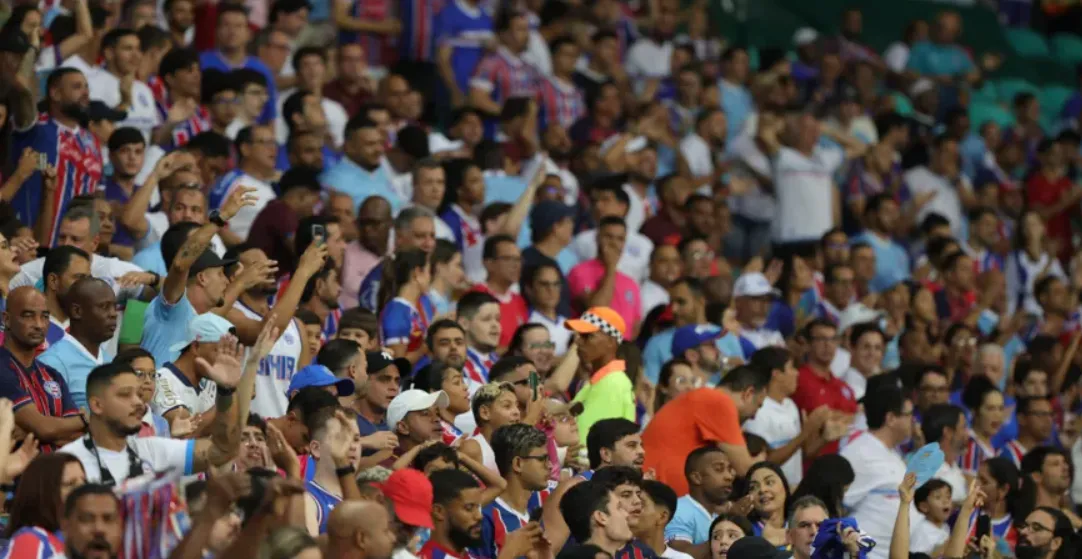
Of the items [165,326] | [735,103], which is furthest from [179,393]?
[735,103]

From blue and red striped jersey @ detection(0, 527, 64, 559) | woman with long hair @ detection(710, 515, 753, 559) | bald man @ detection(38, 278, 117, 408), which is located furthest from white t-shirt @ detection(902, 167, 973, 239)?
blue and red striped jersey @ detection(0, 527, 64, 559)

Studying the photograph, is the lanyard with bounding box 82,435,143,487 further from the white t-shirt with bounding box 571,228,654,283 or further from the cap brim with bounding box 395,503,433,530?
the white t-shirt with bounding box 571,228,654,283

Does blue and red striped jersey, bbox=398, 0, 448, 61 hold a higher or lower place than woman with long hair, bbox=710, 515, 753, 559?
lower

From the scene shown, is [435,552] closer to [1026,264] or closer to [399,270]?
[399,270]

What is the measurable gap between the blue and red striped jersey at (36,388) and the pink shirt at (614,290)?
17.2 ft

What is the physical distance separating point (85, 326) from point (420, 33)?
8.54 metres

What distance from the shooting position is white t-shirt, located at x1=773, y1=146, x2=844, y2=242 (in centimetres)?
1741

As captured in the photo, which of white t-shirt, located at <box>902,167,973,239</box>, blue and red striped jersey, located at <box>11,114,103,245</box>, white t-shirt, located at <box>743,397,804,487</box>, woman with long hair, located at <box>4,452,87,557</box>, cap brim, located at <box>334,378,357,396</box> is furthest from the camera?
white t-shirt, located at <box>902,167,973,239</box>

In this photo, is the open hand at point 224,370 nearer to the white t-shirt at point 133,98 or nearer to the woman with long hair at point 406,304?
the woman with long hair at point 406,304

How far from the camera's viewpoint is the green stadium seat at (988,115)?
840 inches

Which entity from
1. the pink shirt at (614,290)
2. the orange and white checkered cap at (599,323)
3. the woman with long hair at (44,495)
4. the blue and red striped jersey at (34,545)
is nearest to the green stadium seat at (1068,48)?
the pink shirt at (614,290)

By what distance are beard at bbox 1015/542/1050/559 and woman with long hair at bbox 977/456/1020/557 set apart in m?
0.63

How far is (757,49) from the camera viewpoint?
21.2 metres

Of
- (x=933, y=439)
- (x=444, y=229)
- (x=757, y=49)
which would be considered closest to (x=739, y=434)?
(x=933, y=439)
